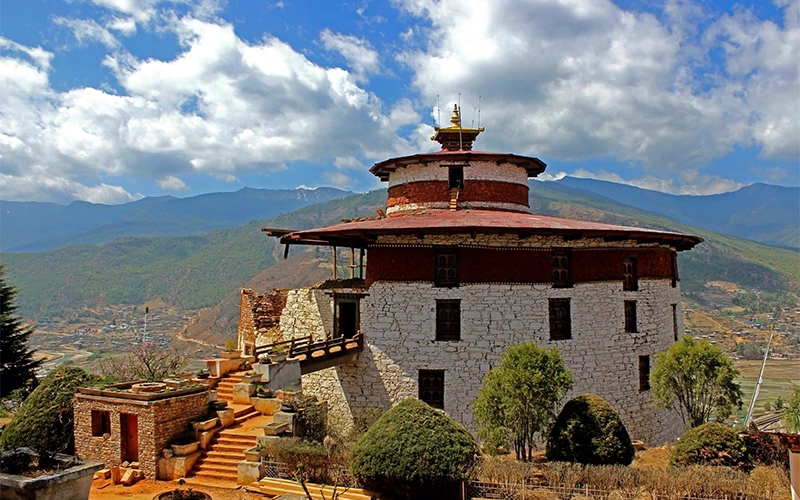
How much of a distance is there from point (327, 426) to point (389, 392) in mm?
2583

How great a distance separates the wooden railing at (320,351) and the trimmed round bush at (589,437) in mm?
7421

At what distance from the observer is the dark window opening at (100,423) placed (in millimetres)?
17078

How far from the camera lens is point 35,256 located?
183625mm

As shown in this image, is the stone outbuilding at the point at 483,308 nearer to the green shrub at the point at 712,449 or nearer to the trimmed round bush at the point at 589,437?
the trimmed round bush at the point at 589,437

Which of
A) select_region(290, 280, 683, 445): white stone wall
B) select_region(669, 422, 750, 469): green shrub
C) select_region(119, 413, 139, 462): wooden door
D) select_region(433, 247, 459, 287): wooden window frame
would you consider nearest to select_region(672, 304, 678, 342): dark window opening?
select_region(290, 280, 683, 445): white stone wall

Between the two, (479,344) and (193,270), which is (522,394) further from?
(193,270)

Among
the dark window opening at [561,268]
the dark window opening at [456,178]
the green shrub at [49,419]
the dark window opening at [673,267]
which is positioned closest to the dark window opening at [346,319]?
the dark window opening at [456,178]

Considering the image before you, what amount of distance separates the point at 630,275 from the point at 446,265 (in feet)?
24.4

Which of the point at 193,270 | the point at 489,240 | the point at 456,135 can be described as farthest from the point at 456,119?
the point at 193,270

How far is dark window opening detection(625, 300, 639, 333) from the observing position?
70.7ft

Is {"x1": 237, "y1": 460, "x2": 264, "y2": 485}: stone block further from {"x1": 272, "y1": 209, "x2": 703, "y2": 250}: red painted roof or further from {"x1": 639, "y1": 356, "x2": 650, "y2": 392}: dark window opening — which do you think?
{"x1": 639, "y1": 356, "x2": 650, "y2": 392}: dark window opening

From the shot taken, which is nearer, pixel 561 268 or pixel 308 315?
pixel 561 268

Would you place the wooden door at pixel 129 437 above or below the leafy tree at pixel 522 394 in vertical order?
below

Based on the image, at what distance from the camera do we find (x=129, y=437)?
16828mm
